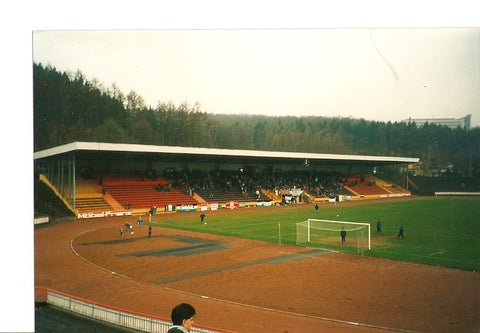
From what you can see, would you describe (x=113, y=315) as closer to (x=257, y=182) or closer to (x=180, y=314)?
(x=180, y=314)

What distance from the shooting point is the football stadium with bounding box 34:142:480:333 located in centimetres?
1305

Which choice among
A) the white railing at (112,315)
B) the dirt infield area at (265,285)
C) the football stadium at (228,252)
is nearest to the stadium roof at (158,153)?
the football stadium at (228,252)

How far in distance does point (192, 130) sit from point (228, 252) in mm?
39734

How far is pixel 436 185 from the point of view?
67.1 meters

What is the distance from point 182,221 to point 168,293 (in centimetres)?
2057

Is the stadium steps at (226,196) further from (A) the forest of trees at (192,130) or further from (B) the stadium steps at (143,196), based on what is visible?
(A) the forest of trees at (192,130)

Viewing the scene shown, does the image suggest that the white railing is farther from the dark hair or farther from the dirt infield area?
the dark hair

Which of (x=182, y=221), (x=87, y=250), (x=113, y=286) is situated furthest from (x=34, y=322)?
(x=182, y=221)

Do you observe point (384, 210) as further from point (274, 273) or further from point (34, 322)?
point (34, 322)

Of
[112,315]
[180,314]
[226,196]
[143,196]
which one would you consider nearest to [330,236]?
[143,196]

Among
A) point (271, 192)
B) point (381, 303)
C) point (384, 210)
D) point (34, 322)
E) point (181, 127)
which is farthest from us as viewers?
point (181, 127)

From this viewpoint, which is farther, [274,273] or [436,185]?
[436,185]

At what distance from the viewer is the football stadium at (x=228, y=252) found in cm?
1305

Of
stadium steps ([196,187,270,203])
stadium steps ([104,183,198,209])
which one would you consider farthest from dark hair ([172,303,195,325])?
stadium steps ([196,187,270,203])
